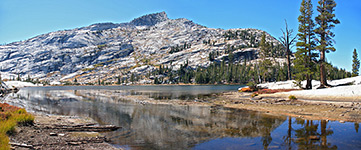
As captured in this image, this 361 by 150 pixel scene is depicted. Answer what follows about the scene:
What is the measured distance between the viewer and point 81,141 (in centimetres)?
1298

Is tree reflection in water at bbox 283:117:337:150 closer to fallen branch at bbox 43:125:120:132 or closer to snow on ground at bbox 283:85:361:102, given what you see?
snow on ground at bbox 283:85:361:102

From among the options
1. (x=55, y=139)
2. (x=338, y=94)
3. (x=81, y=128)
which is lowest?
(x=81, y=128)

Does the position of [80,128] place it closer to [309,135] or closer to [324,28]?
[309,135]

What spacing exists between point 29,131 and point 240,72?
186m

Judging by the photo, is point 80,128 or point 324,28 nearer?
point 80,128

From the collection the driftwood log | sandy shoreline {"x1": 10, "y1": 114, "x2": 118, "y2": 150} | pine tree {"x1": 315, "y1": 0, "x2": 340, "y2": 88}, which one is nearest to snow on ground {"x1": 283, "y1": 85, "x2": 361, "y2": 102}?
pine tree {"x1": 315, "y1": 0, "x2": 340, "y2": 88}

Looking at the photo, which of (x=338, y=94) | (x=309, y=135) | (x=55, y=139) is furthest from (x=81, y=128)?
(x=338, y=94)

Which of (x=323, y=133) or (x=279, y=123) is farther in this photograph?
(x=279, y=123)

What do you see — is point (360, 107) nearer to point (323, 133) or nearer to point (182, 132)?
point (323, 133)

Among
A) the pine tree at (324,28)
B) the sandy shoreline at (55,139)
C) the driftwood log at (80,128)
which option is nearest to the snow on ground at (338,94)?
the pine tree at (324,28)

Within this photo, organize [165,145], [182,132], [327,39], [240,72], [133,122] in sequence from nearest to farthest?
[165,145] → [182,132] → [133,122] → [327,39] → [240,72]

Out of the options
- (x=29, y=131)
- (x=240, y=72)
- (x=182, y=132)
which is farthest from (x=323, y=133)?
(x=240, y=72)

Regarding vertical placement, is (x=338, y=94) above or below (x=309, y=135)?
above

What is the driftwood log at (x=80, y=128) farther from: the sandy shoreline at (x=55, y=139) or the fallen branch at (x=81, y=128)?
the sandy shoreline at (x=55, y=139)
